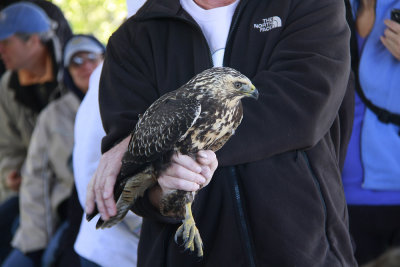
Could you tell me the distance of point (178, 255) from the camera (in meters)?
2.05

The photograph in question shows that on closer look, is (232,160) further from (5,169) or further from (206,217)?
(5,169)

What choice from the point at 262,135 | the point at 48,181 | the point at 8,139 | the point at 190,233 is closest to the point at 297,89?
the point at 262,135

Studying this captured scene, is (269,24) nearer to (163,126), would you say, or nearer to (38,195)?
(163,126)

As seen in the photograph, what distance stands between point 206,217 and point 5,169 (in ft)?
12.6

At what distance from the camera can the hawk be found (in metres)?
1.71

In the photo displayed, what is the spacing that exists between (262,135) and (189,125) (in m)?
0.30

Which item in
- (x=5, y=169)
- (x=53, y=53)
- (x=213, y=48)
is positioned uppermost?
(x=213, y=48)

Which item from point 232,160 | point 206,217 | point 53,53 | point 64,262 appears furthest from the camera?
point 53,53

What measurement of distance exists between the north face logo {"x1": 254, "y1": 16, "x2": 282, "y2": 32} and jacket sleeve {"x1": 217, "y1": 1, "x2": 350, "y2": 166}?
34 mm

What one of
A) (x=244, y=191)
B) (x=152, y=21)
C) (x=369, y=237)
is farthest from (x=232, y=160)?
(x=369, y=237)

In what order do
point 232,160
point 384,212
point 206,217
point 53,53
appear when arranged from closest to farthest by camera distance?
1. point 232,160
2. point 206,217
3. point 384,212
4. point 53,53

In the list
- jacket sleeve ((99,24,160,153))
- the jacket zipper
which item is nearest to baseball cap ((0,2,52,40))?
jacket sleeve ((99,24,160,153))

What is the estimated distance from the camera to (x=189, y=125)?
1.70 metres

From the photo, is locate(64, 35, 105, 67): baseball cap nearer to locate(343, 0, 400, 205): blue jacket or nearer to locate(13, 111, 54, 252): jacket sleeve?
locate(13, 111, 54, 252): jacket sleeve
